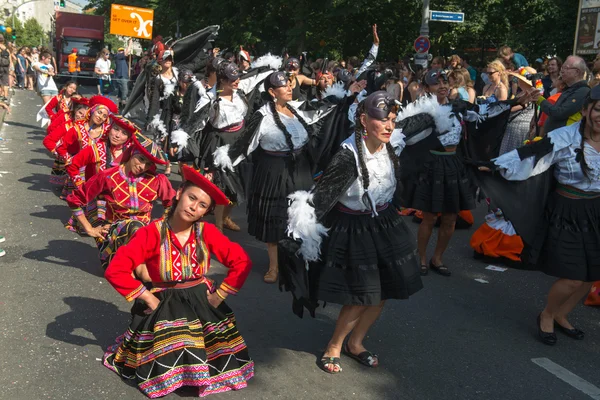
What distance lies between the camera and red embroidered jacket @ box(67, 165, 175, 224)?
5348mm

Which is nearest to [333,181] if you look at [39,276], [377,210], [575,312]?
[377,210]

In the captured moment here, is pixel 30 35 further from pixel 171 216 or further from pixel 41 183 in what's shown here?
pixel 171 216

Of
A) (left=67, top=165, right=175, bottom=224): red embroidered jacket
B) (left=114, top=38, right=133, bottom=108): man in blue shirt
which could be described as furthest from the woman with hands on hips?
(left=114, top=38, right=133, bottom=108): man in blue shirt

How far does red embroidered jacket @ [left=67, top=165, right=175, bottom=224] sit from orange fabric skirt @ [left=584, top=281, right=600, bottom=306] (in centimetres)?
387

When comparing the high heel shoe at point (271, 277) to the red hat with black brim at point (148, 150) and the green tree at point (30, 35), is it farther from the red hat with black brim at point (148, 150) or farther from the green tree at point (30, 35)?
the green tree at point (30, 35)

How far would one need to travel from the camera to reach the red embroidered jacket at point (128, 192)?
5.35 metres

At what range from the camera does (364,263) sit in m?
4.14

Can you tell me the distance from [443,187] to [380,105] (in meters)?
2.55

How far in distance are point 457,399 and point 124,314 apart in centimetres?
276

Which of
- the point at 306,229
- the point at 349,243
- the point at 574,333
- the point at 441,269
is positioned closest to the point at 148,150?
the point at 306,229

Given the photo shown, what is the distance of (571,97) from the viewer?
6.06 m

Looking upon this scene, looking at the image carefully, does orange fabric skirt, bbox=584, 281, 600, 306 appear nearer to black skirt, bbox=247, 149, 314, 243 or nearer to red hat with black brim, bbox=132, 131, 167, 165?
black skirt, bbox=247, 149, 314, 243

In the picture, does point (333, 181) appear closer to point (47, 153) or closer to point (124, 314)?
point (124, 314)

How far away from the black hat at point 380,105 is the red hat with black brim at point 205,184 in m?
1.11
